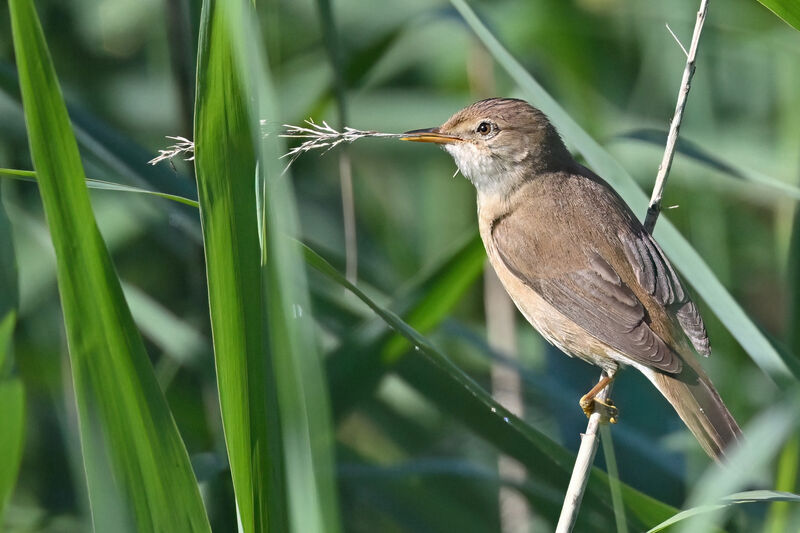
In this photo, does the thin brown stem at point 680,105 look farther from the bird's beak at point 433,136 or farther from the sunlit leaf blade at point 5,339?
the sunlit leaf blade at point 5,339

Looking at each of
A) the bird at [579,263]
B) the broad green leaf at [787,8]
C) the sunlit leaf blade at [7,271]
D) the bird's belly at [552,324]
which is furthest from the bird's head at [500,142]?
the sunlit leaf blade at [7,271]

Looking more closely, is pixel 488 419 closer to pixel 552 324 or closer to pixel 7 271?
pixel 552 324

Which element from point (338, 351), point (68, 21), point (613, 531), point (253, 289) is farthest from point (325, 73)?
point (253, 289)

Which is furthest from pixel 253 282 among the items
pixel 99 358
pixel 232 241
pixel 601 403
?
pixel 601 403

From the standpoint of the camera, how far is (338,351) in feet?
8.29

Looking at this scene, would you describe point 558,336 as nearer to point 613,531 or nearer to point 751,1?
point 613,531

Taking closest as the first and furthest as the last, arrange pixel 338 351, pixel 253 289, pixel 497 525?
1. pixel 253 289
2. pixel 338 351
3. pixel 497 525

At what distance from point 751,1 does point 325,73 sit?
5.87 feet

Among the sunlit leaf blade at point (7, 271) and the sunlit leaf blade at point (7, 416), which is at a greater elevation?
the sunlit leaf blade at point (7, 271)

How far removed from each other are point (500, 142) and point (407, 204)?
1527mm

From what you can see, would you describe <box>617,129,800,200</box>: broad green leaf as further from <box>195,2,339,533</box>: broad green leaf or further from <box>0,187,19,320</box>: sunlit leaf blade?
<box>0,187,19,320</box>: sunlit leaf blade

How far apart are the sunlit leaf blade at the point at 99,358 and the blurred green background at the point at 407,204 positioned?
973 mm

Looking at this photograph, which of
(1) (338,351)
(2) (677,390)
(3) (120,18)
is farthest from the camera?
(3) (120,18)

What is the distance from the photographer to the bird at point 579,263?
2.36 m
